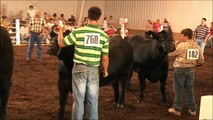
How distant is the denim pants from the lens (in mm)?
6387

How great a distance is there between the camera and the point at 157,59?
7395mm

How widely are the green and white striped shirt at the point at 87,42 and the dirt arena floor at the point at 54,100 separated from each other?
76.4 inches

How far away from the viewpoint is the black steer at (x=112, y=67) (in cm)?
541

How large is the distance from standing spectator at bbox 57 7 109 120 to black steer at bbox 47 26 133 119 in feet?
2.41

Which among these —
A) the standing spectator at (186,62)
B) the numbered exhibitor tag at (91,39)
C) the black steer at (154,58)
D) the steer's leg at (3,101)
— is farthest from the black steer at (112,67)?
the standing spectator at (186,62)

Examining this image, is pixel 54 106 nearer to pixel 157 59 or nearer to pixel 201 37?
pixel 157 59

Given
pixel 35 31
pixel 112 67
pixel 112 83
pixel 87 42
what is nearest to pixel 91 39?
pixel 87 42

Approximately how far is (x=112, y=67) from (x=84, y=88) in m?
1.93

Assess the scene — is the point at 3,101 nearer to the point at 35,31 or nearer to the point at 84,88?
the point at 84,88

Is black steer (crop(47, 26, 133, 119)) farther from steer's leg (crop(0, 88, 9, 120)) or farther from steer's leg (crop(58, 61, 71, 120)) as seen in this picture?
steer's leg (crop(0, 88, 9, 120))

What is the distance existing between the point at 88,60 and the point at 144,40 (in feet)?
12.8

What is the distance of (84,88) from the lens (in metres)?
4.67

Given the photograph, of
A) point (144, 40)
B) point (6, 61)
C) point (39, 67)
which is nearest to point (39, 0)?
point (39, 67)

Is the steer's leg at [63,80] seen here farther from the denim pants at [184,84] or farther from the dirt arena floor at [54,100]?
the denim pants at [184,84]
